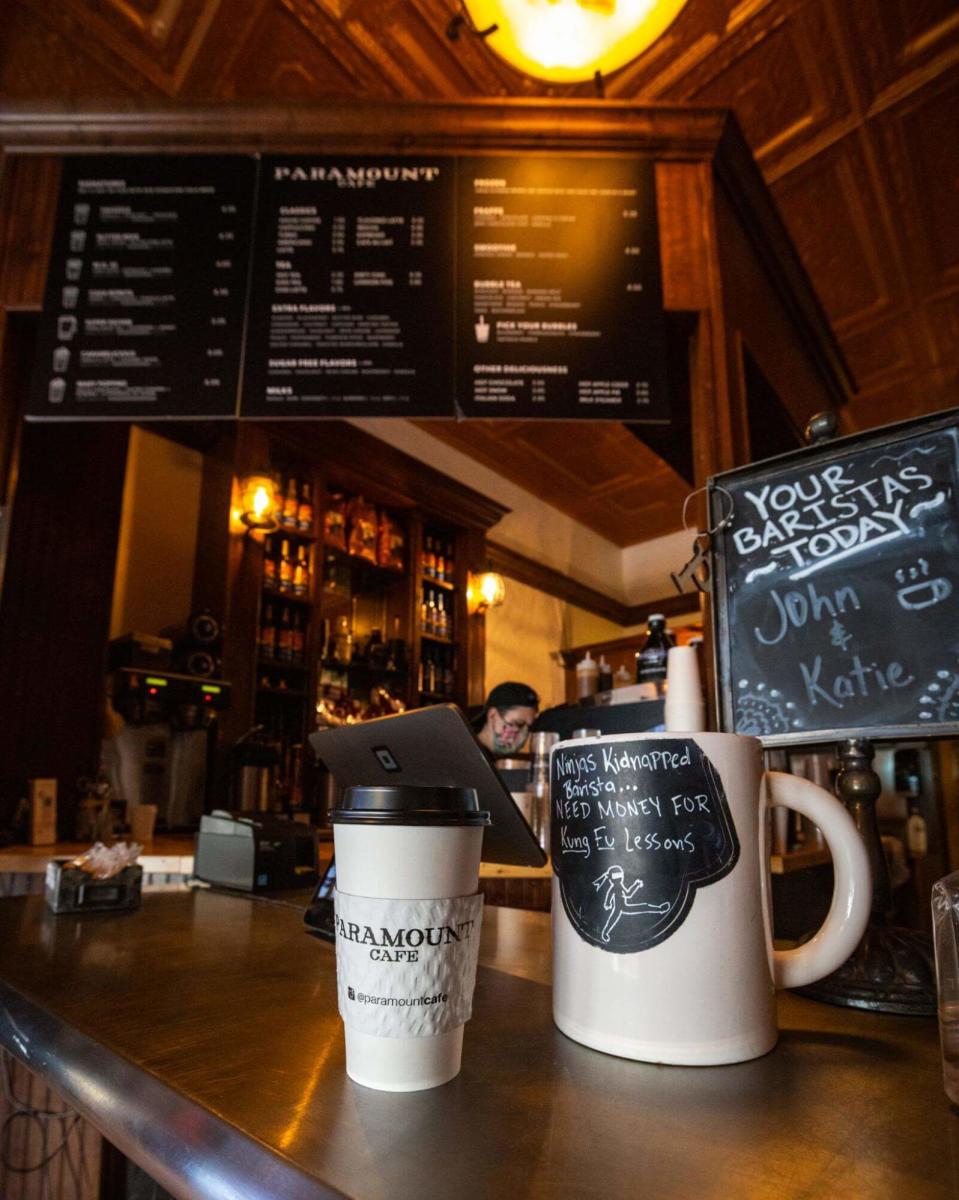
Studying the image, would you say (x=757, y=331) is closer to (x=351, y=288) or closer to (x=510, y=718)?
(x=351, y=288)

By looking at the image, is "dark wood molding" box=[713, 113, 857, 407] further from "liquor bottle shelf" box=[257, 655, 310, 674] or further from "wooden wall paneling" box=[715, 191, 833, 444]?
"liquor bottle shelf" box=[257, 655, 310, 674]

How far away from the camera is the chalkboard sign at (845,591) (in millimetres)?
824

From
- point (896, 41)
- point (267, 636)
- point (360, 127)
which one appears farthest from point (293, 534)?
point (896, 41)

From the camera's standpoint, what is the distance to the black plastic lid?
444 mm

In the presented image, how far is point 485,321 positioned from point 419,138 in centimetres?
56

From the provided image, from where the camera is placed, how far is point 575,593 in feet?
20.7

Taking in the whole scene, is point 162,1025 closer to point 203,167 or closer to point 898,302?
point 203,167

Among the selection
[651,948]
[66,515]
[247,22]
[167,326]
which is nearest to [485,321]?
[167,326]

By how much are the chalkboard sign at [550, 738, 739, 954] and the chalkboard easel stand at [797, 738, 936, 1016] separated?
0.17m

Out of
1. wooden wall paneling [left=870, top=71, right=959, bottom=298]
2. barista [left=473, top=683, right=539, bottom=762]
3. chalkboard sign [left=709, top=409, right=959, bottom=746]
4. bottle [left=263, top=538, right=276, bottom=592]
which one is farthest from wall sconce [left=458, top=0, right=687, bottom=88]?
bottle [left=263, top=538, right=276, bottom=592]

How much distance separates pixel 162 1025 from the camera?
548mm

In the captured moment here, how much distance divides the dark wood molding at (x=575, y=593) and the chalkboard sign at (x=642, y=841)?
4873 millimetres

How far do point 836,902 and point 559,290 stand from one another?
1833 mm

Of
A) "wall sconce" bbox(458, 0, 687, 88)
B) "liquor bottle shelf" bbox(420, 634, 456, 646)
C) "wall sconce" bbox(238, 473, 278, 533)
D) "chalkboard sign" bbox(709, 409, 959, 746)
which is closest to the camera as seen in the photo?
"chalkboard sign" bbox(709, 409, 959, 746)
